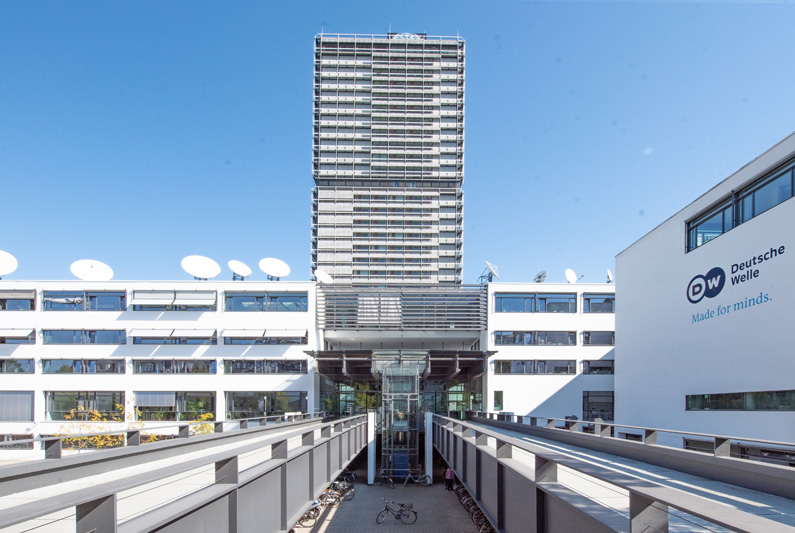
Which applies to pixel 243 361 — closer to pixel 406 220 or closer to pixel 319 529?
pixel 319 529

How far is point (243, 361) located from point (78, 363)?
36.9 ft

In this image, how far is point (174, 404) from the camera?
38188 millimetres

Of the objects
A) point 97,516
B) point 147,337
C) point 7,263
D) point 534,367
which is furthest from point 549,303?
point 97,516

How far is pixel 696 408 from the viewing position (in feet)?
73.5

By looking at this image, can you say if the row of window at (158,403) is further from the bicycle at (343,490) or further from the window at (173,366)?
the bicycle at (343,490)

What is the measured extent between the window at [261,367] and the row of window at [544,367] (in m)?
13.8

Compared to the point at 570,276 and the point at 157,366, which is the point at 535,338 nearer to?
the point at 570,276

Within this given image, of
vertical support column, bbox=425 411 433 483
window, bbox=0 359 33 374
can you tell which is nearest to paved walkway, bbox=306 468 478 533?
vertical support column, bbox=425 411 433 483

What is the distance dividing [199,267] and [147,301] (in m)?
4.06

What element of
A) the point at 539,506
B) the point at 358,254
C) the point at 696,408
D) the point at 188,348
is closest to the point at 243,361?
the point at 188,348

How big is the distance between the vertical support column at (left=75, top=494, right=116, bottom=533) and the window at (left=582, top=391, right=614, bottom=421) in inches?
1542

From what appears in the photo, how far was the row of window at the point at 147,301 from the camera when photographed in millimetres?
38781

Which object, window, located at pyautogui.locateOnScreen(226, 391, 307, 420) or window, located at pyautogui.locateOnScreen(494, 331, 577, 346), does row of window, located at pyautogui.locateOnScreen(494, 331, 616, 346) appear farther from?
window, located at pyautogui.locateOnScreen(226, 391, 307, 420)

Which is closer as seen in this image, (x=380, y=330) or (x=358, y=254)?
(x=380, y=330)
